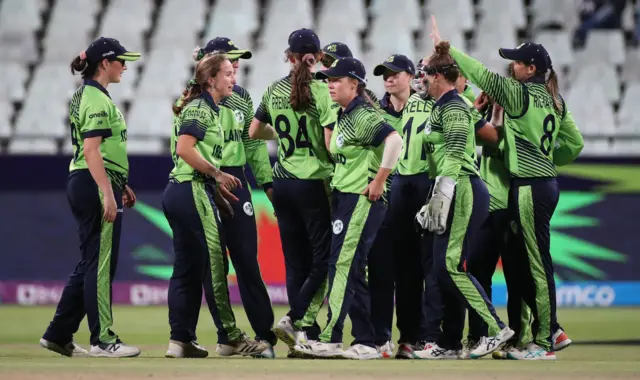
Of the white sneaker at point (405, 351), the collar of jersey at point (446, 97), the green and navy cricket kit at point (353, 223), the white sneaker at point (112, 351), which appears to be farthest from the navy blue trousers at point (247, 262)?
the collar of jersey at point (446, 97)

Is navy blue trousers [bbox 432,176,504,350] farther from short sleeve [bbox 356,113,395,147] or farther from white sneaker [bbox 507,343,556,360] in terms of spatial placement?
short sleeve [bbox 356,113,395,147]

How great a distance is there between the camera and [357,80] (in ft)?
26.4

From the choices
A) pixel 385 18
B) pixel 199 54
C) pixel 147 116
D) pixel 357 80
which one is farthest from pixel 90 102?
pixel 385 18

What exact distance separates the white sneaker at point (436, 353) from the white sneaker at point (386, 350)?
1.08 feet

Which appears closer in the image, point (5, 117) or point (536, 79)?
point (536, 79)

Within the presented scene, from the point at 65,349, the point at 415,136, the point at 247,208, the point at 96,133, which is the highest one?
the point at 415,136

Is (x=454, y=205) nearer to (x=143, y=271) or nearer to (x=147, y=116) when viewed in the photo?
(x=143, y=271)

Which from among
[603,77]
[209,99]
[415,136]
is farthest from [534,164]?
[603,77]

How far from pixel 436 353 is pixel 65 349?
2.62 metres

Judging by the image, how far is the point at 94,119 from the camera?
26.3 ft

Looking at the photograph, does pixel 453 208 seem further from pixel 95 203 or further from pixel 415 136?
pixel 95 203

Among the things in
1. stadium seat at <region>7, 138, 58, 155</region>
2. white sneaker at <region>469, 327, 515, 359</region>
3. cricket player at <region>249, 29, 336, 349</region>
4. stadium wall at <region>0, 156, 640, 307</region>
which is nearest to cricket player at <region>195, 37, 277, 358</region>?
cricket player at <region>249, 29, 336, 349</region>

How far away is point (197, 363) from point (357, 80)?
7.33 feet

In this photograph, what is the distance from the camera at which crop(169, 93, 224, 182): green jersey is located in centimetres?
784
